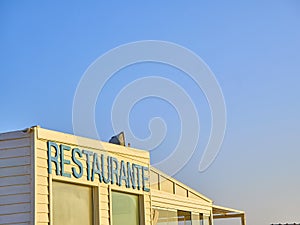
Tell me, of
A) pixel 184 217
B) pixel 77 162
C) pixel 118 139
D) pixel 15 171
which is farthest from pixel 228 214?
pixel 15 171

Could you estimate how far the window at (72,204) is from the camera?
27.7 feet

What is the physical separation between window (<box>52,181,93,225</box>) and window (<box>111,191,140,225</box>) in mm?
691

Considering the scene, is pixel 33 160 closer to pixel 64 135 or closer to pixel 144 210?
pixel 64 135

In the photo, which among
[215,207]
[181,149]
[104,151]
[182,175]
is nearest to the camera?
[104,151]

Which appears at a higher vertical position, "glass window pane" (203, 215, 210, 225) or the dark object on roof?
the dark object on roof

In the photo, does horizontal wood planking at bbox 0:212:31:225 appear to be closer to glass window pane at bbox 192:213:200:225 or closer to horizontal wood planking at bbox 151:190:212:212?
horizontal wood planking at bbox 151:190:212:212

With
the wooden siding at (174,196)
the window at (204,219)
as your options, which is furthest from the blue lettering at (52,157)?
the window at (204,219)

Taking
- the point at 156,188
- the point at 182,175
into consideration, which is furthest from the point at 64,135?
the point at 182,175

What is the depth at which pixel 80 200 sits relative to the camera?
8945 millimetres

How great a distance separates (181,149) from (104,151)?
2049 millimetres

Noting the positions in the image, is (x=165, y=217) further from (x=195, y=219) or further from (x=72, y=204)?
(x=72, y=204)

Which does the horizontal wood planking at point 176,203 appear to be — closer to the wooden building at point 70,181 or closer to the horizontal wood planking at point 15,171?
the wooden building at point 70,181

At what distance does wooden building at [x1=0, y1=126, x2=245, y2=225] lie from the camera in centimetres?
805

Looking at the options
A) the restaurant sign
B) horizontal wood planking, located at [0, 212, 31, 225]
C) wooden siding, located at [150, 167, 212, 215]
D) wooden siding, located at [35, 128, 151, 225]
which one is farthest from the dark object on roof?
horizontal wood planking, located at [0, 212, 31, 225]
